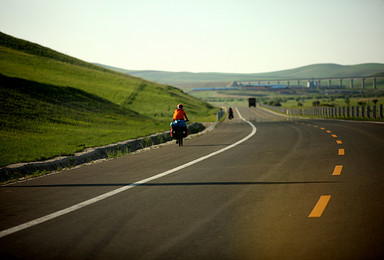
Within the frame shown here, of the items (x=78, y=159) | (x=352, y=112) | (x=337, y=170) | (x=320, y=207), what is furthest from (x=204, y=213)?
(x=352, y=112)

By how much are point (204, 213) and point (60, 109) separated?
1268 inches

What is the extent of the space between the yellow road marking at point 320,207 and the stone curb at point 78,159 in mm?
7593

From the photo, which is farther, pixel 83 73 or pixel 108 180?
pixel 83 73

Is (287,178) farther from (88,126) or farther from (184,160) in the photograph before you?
(88,126)

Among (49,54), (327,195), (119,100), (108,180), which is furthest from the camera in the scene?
(49,54)

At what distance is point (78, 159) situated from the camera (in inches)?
585

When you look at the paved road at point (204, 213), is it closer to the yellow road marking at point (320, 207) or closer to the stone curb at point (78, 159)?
the yellow road marking at point (320, 207)

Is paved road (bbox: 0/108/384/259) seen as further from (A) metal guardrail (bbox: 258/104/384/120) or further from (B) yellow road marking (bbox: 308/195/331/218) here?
(A) metal guardrail (bbox: 258/104/384/120)

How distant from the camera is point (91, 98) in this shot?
49875 mm

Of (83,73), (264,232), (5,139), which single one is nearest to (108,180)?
(264,232)

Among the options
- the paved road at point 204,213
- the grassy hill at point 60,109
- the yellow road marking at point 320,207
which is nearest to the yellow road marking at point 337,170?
the paved road at point 204,213

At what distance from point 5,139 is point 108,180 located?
1129 centimetres

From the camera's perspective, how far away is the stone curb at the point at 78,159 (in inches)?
478

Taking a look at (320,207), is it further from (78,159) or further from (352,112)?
(352,112)
